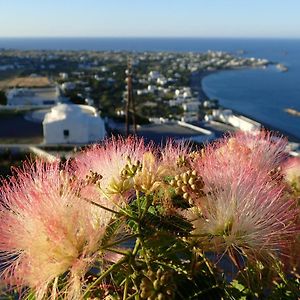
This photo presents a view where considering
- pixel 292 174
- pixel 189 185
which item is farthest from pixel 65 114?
pixel 189 185

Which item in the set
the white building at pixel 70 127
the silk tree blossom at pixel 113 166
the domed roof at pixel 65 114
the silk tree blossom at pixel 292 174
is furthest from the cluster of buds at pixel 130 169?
the domed roof at pixel 65 114

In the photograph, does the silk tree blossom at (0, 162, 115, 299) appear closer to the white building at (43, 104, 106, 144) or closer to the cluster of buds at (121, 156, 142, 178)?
the cluster of buds at (121, 156, 142, 178)

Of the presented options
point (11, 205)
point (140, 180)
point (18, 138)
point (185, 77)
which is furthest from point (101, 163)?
point (185, 77)

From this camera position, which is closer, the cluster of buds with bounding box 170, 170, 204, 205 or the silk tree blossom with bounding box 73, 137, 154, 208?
the cluster of buds with bounding box 170, 170, 204, 205

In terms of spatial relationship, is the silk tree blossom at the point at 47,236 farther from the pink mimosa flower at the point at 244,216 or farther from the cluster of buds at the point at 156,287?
the pink mimosa flower at the point at 244,216

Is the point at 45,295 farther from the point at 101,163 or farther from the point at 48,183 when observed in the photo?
the point at 101,163

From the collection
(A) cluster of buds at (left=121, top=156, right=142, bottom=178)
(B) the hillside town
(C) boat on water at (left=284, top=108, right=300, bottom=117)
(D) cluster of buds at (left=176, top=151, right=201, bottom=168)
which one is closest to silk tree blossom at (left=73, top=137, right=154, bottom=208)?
(A) cluster of buds at (left=121, top=156, right=142, bottom=178)
